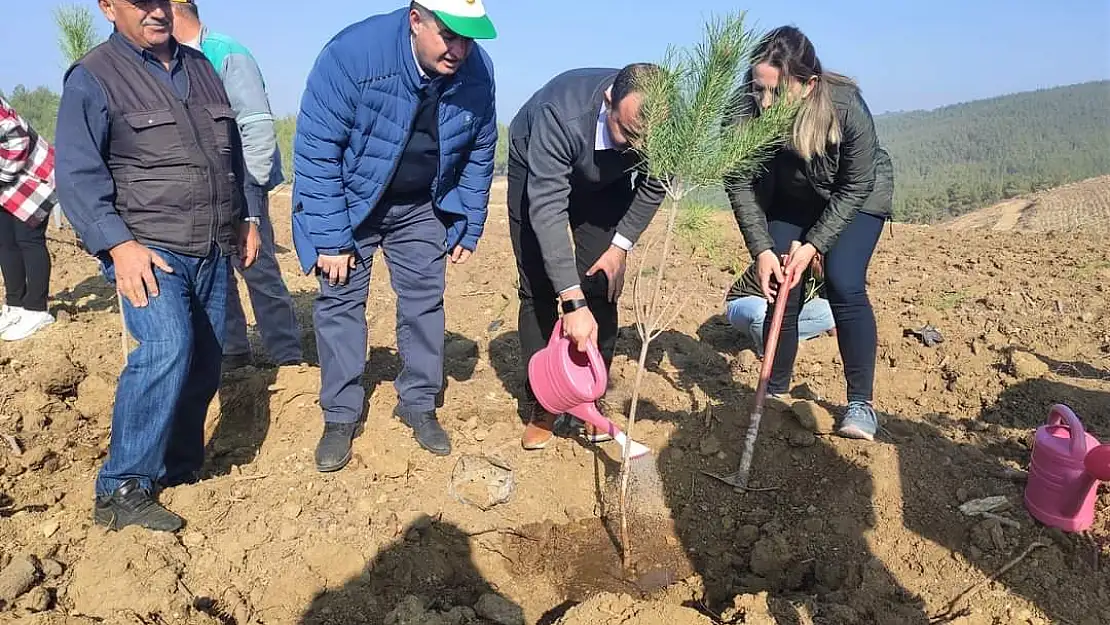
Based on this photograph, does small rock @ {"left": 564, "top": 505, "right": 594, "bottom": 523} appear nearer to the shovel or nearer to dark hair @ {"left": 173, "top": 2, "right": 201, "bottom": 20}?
the shovel

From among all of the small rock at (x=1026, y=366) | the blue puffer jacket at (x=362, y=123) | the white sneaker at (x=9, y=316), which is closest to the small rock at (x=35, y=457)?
the blue puffer jacket at (x=362, y=123)

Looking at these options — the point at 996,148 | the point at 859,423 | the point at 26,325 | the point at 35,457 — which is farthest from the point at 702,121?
the point at 996,148

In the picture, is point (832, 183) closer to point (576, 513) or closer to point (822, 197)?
point (822, 197)

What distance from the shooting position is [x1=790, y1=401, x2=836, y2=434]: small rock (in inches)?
139

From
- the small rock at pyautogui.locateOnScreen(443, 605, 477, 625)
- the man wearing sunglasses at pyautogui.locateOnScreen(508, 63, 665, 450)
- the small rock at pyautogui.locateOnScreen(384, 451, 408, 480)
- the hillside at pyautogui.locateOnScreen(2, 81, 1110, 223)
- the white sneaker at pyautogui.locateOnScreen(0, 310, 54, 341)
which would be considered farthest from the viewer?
the hillside at pyautogui.locateOnScreen(2, 81, 1110, 223)

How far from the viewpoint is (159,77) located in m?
2.67

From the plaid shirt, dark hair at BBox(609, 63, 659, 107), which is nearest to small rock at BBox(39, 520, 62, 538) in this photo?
dark hair at BBox(609, 63, 659, 107)

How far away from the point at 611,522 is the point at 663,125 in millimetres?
1672

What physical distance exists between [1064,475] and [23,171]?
576 centimetres

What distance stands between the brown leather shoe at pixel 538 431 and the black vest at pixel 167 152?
1602mm

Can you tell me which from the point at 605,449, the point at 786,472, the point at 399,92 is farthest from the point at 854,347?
the point at 399,92

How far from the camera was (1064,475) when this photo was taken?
2.67 m

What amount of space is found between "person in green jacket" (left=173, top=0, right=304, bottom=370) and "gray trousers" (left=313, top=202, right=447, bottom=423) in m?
1.00

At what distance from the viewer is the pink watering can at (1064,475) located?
2.62m
